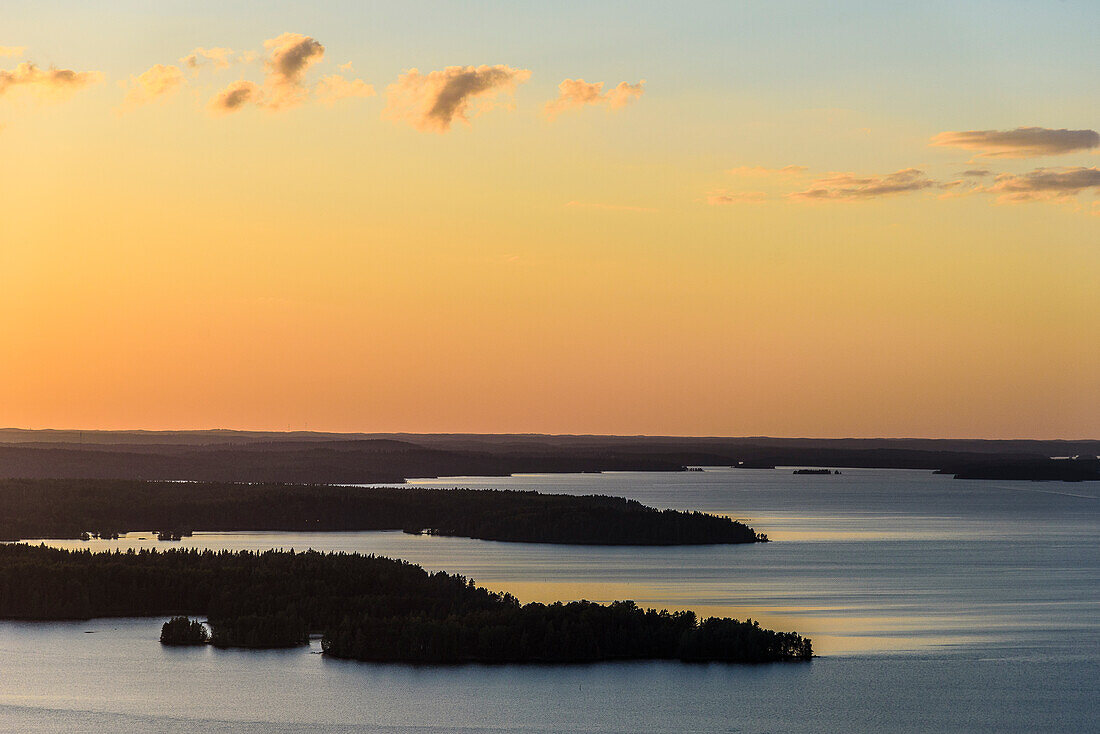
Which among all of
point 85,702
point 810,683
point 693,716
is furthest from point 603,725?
point 85,702

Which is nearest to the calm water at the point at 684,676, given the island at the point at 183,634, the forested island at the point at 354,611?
the island at the point at 183,634

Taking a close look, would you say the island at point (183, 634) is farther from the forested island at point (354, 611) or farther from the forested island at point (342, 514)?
the forested island at point (342, 514)

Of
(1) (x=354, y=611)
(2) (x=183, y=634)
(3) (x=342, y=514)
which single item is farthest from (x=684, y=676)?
(3) (x=342, y=514)

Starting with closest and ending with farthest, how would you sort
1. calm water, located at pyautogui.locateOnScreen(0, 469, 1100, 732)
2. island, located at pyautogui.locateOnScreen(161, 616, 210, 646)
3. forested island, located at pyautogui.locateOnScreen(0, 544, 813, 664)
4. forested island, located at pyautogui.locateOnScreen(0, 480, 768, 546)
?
calm water, located at pyautogui.locateOnScreen(0, 469, 1100, 732) → forested island, located at pyautogui.locateOnScreen(0, 544, 813, 664) → island, located at pyautogui.locateOnScreen(161, 616, 210, 646) → forested island, located at pyautogui.locateOnScreen(0, 480, 768, 546)

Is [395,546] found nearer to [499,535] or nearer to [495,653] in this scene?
[499,535]

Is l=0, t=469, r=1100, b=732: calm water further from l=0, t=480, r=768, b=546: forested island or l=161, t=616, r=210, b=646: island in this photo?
l=0, t=480, r=768, b=546: forested island

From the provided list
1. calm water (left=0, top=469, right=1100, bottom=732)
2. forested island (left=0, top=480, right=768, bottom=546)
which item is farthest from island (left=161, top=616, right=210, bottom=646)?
forested island (left=0, top=480, right=768, bottom=546)

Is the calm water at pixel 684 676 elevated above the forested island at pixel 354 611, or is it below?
below
